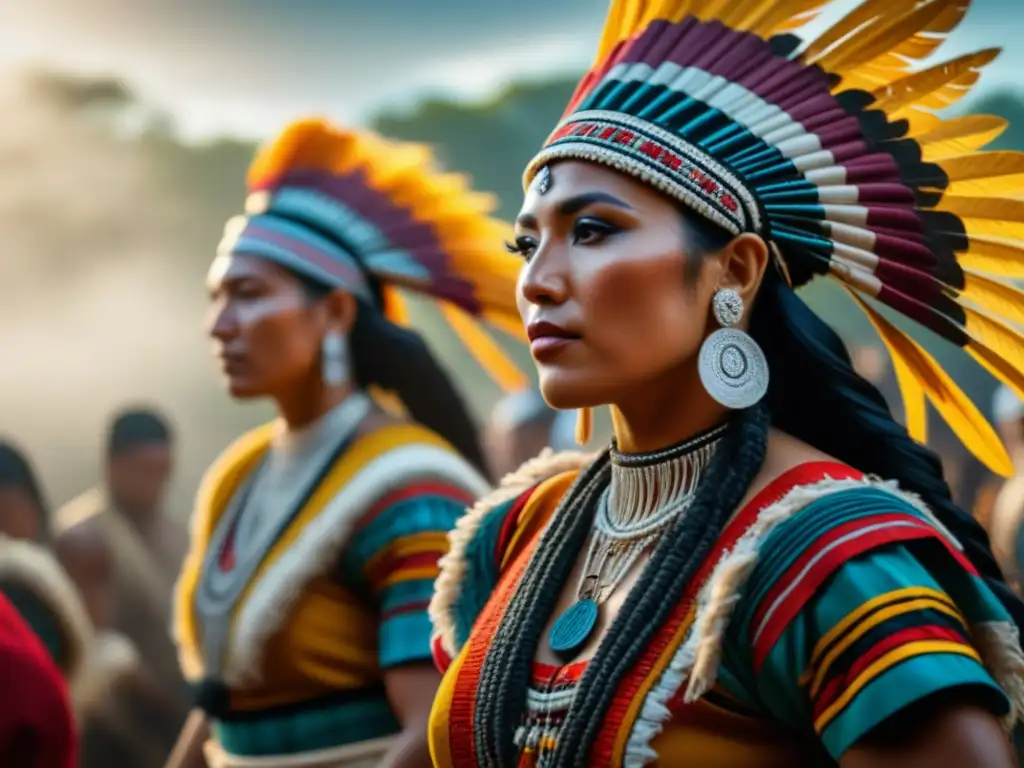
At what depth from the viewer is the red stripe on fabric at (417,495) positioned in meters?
3.96

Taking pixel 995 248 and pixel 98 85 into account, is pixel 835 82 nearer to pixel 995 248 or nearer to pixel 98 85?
pixel 995 248

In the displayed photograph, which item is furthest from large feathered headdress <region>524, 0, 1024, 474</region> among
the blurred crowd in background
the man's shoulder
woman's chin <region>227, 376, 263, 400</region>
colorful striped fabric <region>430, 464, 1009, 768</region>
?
the man's shoulder

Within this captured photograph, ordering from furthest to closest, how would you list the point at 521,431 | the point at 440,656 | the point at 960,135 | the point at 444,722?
the point at 521,431 < the point at 440,656 < the point at 960,135 < the point at 444,722

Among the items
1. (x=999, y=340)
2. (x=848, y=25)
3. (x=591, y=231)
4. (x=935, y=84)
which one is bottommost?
(x=999, y=340)

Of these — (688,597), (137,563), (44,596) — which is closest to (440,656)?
(688,597)

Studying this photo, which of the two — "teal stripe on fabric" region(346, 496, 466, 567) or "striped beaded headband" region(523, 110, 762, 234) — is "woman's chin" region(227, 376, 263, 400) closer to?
"teal stripe on fabric" region(346, 496, 466, 567)

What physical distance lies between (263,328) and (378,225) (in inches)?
19.0

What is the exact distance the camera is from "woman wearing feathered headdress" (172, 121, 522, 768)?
3.89 m

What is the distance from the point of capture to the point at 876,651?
2049 millimetres

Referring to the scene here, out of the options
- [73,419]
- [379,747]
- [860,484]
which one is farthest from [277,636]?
[73,419]

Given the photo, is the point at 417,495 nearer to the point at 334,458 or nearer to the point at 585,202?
the point at 334,458

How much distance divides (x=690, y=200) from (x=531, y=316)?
301mm

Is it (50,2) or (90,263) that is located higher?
(50,2)

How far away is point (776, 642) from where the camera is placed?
214 centimetres
